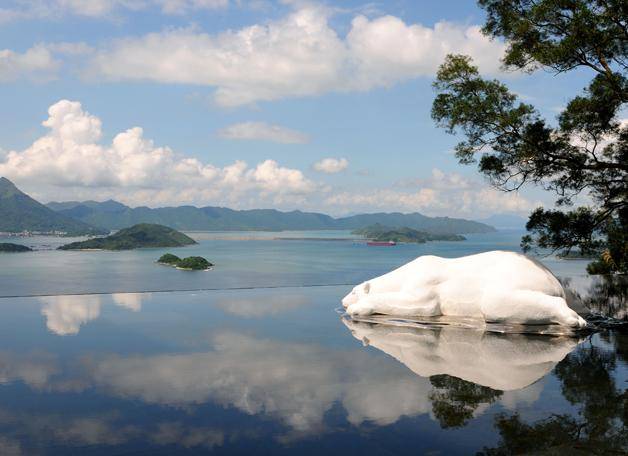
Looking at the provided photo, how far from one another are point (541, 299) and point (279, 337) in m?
5.81

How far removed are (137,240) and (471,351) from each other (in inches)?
5077

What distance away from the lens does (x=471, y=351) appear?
358 inches

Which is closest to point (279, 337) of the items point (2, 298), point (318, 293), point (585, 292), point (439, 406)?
point (439, 406)

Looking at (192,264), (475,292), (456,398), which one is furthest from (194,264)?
(456,398)

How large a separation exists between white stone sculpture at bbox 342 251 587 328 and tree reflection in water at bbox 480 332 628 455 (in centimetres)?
339

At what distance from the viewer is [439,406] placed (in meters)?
6.09

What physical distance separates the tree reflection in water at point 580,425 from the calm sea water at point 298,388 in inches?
0.9

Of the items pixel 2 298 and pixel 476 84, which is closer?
pixel 476 84

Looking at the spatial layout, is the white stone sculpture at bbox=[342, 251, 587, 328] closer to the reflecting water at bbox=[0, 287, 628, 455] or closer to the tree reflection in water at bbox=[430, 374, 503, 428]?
the reflecting water at bbox=[0, 287, 628, 455]

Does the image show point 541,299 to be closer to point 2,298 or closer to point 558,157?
point 558,157

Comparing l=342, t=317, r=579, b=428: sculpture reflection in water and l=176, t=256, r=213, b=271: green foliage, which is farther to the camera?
l=176, t=256, r=213, b=271: green foliage

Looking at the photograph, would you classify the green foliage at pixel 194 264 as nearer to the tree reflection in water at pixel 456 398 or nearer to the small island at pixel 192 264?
the small island at pixel 192 264

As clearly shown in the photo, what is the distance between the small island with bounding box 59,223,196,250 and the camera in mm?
123562

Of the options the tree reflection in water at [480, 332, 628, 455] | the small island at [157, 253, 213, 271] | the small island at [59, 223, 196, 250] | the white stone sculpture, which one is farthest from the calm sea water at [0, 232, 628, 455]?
the small island at [59, 223, 196, 250]
